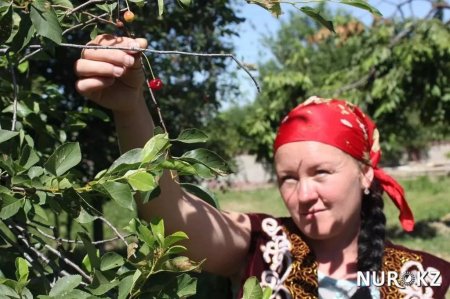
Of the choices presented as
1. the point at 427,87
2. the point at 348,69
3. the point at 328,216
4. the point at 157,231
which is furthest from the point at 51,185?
the point at 348,69

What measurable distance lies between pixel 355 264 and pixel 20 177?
3.47ft

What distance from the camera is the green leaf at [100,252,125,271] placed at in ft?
2.87

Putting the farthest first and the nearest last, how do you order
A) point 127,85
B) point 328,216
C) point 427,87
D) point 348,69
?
point 348,69 → point 427,87 → point 328,216 → point 127,85

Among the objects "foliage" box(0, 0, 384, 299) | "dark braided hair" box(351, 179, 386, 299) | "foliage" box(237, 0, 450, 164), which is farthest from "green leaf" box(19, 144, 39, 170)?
"foliage" box(237, 0, 450, 164)

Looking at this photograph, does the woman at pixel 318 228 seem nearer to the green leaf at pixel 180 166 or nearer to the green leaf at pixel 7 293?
the green leaf at pixel 180 166

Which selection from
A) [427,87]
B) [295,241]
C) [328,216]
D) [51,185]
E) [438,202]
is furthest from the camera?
[438,202]

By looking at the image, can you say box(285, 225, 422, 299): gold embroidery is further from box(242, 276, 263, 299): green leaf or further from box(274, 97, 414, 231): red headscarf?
box(242, 276, 263, 299): green leaf

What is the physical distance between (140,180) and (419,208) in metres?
11.3

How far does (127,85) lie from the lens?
3.66 ft

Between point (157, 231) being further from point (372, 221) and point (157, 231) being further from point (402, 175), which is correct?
point (402, 175)

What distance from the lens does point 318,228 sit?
158 centimetres

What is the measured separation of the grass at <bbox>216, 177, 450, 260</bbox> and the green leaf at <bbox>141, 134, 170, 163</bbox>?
4.09 metres

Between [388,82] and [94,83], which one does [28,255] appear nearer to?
[94,83]

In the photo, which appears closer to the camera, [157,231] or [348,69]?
[157,231]
